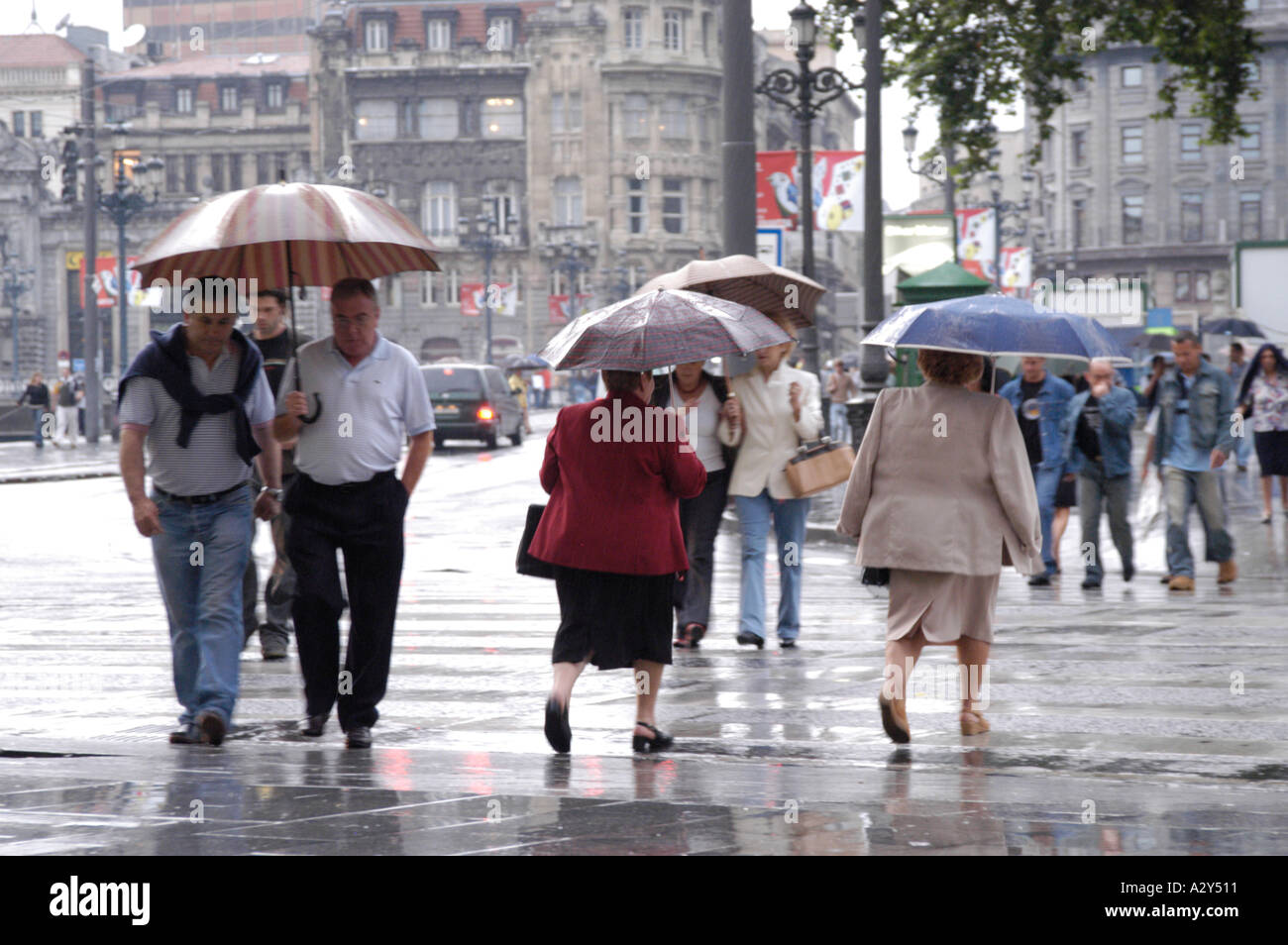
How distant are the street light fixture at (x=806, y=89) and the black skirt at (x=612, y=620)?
1368cm

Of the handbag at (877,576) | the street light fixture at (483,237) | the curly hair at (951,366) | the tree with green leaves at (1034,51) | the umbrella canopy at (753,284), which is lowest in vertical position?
the handbag at (877,576)

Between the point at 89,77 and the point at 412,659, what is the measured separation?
119 ft

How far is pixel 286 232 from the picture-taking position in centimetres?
678

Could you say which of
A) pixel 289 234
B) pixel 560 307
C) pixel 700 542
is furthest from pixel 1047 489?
pixel 560 307

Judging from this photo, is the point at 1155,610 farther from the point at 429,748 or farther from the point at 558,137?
the point at 558,137

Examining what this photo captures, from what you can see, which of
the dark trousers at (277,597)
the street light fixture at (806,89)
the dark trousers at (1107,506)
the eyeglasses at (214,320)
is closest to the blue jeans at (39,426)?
the street light fixture at (806,89)

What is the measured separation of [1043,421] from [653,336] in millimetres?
7632

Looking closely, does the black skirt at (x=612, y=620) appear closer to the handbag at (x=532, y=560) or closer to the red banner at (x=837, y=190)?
the handbag at (x=532, y=560)

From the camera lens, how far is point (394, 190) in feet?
283

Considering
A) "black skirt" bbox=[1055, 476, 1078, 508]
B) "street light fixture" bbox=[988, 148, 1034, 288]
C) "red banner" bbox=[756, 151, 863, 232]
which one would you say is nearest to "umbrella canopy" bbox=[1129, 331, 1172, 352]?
"street light fixture" bbox=[988, 148, 1034, 288]

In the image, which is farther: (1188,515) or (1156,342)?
(1156,342)

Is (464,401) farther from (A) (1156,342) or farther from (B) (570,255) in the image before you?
(B) (570,255)

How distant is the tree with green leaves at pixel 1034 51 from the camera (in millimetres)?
20422
